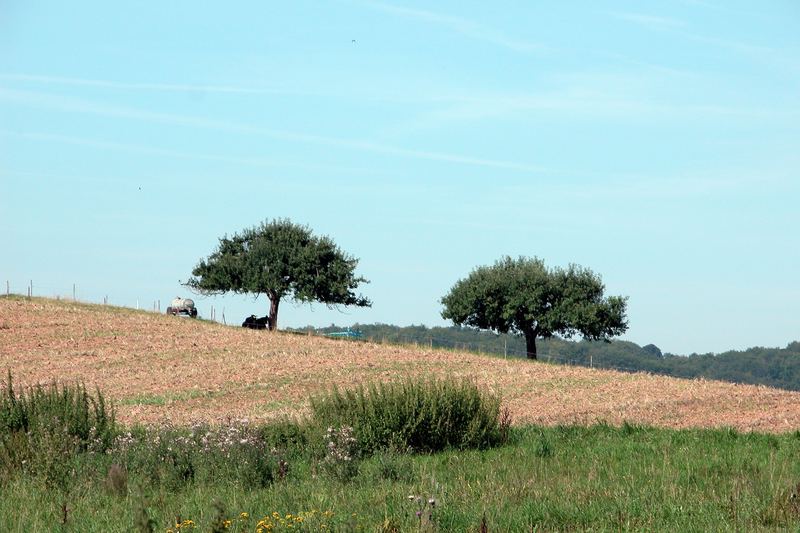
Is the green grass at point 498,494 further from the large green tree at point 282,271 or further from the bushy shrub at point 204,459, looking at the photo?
the large green tree at point 282,271

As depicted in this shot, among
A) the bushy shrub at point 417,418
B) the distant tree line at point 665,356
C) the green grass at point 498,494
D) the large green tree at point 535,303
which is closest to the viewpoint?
the green grass at point 498,494

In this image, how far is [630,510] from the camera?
10.5m

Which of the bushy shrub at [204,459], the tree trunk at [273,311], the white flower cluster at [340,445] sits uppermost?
the tree trunk at [273,311]

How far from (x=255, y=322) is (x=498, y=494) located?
2099 inches

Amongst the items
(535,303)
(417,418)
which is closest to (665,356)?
(535,303)

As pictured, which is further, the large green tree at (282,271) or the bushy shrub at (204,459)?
the large green tree at (282,271)

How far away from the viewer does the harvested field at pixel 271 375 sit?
88.2ft

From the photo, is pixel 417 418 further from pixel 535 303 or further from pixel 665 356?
pixel 665 356

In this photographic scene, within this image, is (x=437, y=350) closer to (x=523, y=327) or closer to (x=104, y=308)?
(x=523, y=327)

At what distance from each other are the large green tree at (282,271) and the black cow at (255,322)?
436 millimetres

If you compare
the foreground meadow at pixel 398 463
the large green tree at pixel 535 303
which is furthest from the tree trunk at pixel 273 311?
the foreground meadow at pixel 398 463

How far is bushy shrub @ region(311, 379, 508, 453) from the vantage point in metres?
17.6

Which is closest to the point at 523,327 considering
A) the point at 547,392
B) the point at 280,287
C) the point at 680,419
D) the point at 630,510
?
the point at 280,287

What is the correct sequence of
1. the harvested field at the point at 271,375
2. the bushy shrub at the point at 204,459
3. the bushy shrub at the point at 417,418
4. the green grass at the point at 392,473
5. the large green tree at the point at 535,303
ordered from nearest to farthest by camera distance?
the green grass at the point at 392,473 → the bushy shrub at the point at 204,459 → the bushy shrub at the point at 417,418 → the harvested field at the point at 271,375 → the large green tree at the point at 535,303
